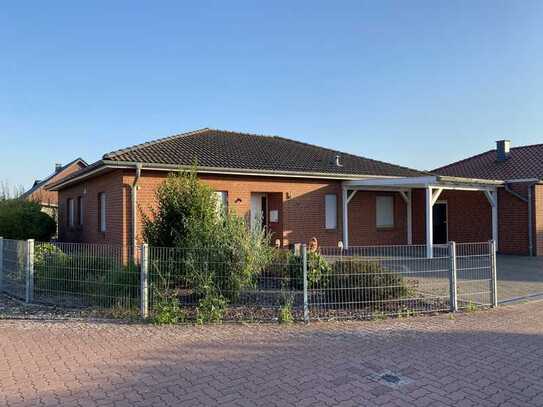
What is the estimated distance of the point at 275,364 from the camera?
214 inches

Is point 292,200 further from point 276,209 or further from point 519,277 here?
point 519,277

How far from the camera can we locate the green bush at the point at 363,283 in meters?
8.02

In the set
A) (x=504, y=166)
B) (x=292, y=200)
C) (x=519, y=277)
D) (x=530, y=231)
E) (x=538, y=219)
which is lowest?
(x=519, y=277)

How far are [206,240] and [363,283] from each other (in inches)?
111

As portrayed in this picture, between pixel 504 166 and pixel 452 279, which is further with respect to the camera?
pixel 504 166

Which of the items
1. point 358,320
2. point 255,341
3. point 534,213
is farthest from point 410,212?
point 255,341

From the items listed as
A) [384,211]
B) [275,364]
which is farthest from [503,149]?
[275,364]

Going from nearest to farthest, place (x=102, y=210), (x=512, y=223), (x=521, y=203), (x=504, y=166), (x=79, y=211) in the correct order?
(x=102, y=210) < (x=521, y=203) < (x=512, y=223) < (x=79, y=211) < (x=504, y=166)

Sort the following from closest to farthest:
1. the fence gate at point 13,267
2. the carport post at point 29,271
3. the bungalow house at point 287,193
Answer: the carport post at point 29,271 → the fence gate at point 13,267 → the bungalow house at point 287,193

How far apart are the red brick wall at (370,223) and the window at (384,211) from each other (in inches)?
6.3

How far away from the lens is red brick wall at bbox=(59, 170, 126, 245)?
14.3 m

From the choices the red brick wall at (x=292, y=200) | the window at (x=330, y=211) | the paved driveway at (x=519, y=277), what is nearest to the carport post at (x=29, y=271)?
the red brick wall at (x=292, y=200)

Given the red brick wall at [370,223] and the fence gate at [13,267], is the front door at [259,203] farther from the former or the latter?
the fence gate at [13,267]

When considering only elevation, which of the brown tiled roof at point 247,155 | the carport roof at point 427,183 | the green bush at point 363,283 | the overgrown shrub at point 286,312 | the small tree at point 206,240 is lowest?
the overgrown shrub at point 286,312
